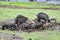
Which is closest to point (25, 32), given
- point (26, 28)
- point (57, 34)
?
point (26, 28)

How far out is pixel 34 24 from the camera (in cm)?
820

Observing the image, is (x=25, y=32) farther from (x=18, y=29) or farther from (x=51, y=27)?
(x=51, y=27)

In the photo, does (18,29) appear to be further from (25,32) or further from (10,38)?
(10,38)

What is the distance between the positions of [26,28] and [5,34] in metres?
0.92

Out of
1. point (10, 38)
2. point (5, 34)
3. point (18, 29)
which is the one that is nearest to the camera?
point (10, 38)

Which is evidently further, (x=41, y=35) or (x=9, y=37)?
(x=41, y=35)

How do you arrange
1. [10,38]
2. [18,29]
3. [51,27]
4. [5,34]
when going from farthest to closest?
[51,27]
[18,29]
[5,34]
[10,38]

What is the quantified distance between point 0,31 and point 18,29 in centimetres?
57

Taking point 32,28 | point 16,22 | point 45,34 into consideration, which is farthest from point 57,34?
point 16,22

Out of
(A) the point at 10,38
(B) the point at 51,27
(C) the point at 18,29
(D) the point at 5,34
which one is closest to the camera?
(A) the point at 10,38

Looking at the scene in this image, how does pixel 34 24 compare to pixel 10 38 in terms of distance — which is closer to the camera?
pixel 10 38

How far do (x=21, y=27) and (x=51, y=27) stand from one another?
1103mm

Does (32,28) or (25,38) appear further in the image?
(32,28)

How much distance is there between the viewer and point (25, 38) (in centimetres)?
681
